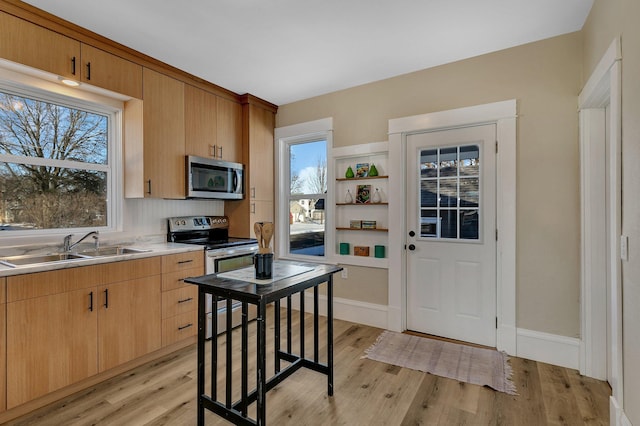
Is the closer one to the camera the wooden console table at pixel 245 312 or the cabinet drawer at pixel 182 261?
the wooden console table at pixel 245 312

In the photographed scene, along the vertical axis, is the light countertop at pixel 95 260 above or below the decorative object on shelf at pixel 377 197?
below

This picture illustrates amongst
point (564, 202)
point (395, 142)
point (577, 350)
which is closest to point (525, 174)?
point (564, 202)

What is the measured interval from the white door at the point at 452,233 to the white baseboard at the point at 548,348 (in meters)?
0.23

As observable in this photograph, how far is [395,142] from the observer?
10.8 feet

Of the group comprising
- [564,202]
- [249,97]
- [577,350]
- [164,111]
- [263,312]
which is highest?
[249,97]

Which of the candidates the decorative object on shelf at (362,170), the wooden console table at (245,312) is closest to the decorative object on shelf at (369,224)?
the decorative object on shelf at (362,170)

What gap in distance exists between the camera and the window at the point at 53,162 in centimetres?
242

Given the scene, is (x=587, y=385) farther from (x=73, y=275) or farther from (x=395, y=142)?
(x=73, y=275)

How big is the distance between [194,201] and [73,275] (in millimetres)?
1701

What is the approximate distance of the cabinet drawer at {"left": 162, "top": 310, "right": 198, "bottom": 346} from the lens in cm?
273

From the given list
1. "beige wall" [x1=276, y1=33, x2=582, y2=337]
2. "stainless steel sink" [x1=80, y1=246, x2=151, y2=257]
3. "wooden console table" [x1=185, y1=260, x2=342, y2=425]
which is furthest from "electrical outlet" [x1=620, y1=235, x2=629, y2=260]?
"stainless steel sink" [x1=80, y1=246, x2=151, y2=257]

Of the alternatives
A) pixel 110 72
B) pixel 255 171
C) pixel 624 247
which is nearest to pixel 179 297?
pixel 255 171

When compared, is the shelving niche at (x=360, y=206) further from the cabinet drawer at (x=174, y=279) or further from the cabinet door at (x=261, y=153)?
the cabinet drawer at (x=174, y=279)

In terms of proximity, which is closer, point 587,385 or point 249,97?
point 587,385
